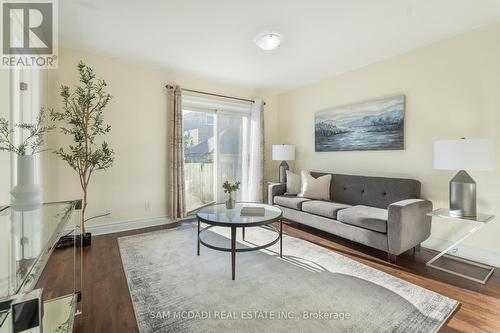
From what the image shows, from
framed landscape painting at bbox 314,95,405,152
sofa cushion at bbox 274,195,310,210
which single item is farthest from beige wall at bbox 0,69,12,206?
framed landscape painting at bbox 314,95,405,152

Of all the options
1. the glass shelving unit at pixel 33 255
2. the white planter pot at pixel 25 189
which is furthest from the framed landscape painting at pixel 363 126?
the white planter pot at pixel 25 189

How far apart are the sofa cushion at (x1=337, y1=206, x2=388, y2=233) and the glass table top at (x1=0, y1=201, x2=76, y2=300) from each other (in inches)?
103

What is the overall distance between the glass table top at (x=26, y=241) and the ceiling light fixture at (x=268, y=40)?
2421 millimetres

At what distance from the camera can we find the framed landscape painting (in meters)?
3.12

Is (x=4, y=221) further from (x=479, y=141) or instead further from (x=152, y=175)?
(x=479, y=141)

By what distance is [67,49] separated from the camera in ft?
10.1

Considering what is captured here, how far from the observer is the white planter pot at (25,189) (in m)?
1.44

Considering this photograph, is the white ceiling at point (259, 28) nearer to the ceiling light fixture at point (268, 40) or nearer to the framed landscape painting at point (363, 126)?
the ceiling light fixture at point (268, 40)

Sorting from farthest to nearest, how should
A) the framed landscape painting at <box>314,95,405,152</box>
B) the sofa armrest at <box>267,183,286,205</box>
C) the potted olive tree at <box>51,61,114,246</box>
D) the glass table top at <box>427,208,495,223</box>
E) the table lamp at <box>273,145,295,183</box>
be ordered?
the table lamp at <box>273,145,295,183</box> → the sofa armrest at <box>267,183,286,205</box> → the framed landscape painting at <box>314,95,405,152</box> → the potted olive tree at <box>51,61,114,246</box> → the glass table top at <box>427,208,495,223</box>

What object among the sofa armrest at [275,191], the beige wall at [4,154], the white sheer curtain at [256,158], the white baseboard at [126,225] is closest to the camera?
the beige wall at [4,154]

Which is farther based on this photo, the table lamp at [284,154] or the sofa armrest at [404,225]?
the table lamp at [284,154]

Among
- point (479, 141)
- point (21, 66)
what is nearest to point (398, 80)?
point (479, 141)

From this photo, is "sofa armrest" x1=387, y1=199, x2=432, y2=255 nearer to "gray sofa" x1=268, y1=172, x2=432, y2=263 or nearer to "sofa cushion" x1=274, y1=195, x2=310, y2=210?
"gray sofa" x1=268, y1=172, x2=432, y2=263

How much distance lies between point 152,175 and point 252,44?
244cm
